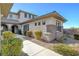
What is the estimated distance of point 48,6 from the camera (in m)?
4.09

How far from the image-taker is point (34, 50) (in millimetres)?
4133

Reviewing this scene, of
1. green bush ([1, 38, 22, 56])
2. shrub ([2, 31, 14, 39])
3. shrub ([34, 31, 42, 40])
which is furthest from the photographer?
shrub ([34, 31, 42, 40])

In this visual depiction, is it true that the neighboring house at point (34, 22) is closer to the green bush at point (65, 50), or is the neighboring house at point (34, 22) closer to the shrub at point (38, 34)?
the shrub at point (38, 34)

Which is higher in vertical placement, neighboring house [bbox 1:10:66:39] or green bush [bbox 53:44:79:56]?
neighboring house [bbox 1:10:66:39]

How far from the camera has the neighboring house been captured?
4.14 m

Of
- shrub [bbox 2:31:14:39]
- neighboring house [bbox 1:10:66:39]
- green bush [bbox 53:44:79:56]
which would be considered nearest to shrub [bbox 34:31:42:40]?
neighboring house [bbox 1:10:66:39]

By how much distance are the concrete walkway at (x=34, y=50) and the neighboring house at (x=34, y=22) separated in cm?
33

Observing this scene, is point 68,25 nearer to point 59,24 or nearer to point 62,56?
point 59,24

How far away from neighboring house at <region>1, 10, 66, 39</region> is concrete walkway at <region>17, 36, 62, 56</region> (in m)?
0.33

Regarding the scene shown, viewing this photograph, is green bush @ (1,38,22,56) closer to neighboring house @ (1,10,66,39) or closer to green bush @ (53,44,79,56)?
neighboring house @ (1,10,66,39)

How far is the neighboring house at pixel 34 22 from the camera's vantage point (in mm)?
4139

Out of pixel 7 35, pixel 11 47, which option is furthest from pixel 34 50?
pixel 7 35

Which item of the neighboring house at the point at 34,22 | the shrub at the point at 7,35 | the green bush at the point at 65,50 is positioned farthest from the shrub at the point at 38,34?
the shrub at the point at 7,35

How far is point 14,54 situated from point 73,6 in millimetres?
1703
